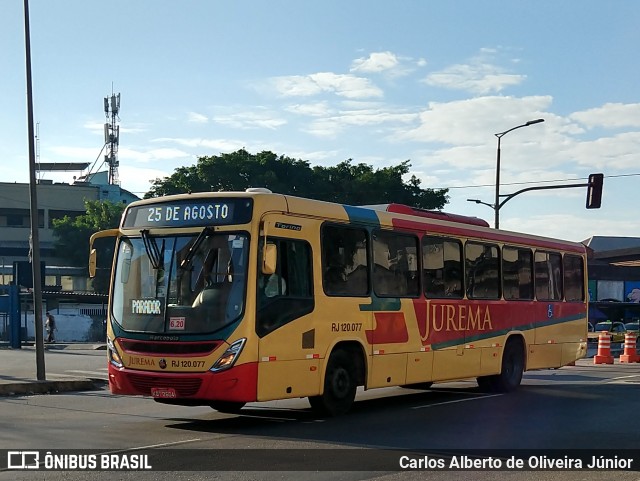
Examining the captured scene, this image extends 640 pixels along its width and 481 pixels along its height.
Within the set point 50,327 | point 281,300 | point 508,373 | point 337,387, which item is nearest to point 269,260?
point 281,300

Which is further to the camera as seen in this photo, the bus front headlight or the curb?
the curb

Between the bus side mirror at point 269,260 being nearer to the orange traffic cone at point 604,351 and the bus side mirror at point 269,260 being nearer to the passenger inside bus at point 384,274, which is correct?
the passenger inside bus at point 384,274

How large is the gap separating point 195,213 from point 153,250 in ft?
2.57

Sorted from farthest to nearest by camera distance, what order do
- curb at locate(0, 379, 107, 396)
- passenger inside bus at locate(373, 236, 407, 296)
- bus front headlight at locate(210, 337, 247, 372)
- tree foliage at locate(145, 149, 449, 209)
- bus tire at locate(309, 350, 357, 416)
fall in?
tree foliage at locate(145, 149, 449, 209)
curb at locate(0, 379, 107, 396)
passenger inside bus at locate(373, 236, 407, 296)
bus tire at locate(309, 350, 357, 416)
bus front headlight at locate(210, 337, 247, 372)

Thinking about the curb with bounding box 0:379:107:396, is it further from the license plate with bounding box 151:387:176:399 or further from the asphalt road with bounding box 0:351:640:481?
the license plate with bounding box 151:387:176:399

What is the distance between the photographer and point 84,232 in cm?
7231

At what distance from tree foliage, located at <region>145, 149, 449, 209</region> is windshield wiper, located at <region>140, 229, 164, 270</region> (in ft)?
149

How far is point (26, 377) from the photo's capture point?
20406 mm

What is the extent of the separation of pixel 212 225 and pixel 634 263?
53857mm

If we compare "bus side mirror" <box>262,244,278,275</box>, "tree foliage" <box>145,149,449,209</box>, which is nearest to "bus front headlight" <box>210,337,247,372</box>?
"bus side mirror" <box>262,244,278,275</box>

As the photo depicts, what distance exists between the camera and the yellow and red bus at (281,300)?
38.8ft

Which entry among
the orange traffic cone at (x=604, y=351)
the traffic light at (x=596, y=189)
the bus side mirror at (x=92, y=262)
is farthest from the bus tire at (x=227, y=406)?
the traffic light at (x=596, y=189)

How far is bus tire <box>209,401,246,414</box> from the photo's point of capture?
40.6 feet

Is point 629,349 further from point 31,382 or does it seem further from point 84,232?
point 84,232
